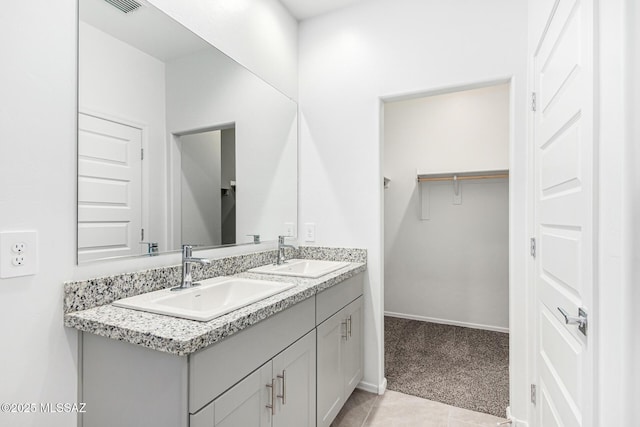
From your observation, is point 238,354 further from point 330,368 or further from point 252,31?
point 252,31

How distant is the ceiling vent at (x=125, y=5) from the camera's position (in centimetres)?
124

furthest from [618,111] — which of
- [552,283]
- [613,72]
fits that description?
[552,283]

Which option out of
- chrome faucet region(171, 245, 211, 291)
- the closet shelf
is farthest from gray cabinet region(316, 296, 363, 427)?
the closet shelf

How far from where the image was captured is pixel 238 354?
1020mm

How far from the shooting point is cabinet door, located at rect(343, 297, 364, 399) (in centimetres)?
189

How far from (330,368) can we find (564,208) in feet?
4.17

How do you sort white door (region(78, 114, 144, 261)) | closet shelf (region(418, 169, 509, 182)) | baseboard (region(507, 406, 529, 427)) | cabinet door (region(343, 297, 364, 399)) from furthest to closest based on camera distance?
closet shelf (region(418, 169, 509, 182)) < cabinet door (region(343, 297, 364, 399)) < baseboard (region(507, 406, 529, 427)) < white door (region(78, 114, 144, 261))

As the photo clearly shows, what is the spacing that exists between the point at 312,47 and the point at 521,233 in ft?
6.24

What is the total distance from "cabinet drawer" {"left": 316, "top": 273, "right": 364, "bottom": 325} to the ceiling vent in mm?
1446

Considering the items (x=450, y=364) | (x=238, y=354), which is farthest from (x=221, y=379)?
(x=450, y=364)

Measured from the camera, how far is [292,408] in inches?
51.9

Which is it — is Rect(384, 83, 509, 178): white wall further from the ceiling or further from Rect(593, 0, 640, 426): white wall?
Rect(593, 0, 640, 426): white wall

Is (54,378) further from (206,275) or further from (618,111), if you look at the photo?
(618,111)

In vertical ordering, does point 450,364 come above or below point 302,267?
below
